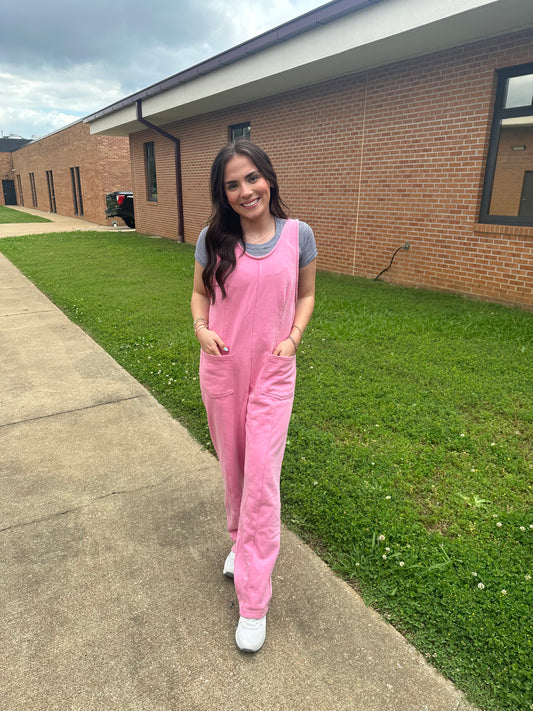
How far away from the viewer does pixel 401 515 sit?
265 cm

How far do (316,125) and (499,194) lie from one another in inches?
157

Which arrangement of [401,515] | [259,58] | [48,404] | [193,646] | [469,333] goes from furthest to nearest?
[259,58], [469,333], [48,404], [401,515], [193,646]

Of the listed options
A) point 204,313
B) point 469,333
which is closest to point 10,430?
point 204,313

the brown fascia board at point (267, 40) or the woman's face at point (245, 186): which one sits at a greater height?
the brown fascia board at point (267, 40)

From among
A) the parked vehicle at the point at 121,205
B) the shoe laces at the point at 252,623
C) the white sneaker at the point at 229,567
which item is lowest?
the white sneaker at the point at 229,567

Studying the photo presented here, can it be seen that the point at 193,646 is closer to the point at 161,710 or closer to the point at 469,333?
the point at 161,710

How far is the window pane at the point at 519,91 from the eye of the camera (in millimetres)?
6539

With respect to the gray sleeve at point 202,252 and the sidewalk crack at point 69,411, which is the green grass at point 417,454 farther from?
the gray sleeve at point 202,252

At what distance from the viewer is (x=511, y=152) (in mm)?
6844

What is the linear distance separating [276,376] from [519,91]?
6.70 meters

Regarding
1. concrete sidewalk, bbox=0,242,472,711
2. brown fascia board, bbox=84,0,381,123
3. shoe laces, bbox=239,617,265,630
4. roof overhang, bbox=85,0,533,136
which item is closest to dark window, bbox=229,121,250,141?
roof overhang, bbox=85,0,533,136

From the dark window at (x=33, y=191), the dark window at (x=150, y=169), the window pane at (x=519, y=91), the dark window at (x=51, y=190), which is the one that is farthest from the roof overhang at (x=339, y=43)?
the dark window at (x=33, y=191)

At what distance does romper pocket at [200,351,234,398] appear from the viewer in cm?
194

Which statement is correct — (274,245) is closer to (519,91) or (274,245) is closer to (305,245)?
(305,245)
